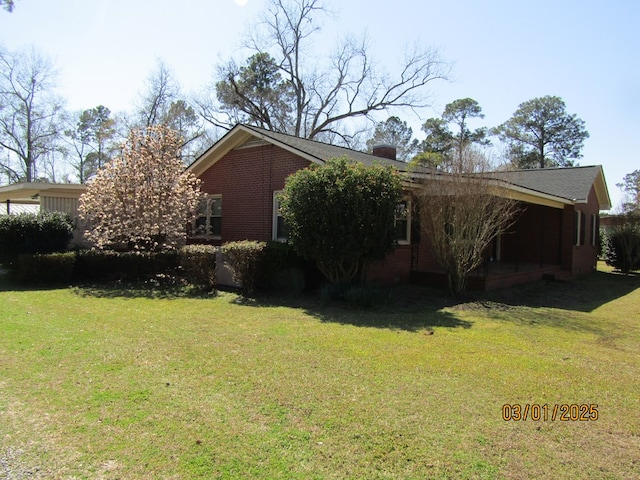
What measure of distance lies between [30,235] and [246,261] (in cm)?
618

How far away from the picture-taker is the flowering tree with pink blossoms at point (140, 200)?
492 inches

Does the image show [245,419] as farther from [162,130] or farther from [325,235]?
[162,130]

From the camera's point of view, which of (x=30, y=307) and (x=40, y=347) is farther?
(x=30, y=307)

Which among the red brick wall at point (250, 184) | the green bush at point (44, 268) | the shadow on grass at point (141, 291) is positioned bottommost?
the shadow on grass at point (141, 291)

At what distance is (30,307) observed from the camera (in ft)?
27.0

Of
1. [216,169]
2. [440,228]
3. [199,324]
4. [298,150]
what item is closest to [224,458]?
[199,324]

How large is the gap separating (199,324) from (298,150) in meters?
6.05

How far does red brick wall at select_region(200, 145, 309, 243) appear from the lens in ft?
41.7

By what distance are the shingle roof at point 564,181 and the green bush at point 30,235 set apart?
14.3m

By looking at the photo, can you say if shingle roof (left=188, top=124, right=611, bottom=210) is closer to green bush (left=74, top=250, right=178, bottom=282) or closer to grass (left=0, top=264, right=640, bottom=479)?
green bush (left=74, top=250, right=178, bottom=282)

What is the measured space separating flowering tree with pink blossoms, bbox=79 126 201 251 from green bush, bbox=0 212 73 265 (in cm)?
79
